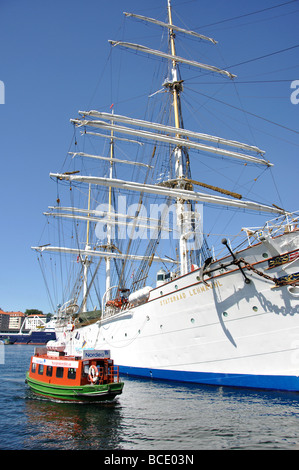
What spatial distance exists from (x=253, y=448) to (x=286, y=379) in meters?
5.90

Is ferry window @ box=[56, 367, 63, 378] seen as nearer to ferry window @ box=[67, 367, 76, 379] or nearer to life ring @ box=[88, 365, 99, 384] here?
ferry window @ box=[67, 367, 76, 379]

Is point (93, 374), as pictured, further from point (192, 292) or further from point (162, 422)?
point (192, 292)

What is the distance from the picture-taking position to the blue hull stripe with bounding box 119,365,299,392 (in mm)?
13016

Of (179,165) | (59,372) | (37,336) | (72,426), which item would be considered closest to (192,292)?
(59,372)

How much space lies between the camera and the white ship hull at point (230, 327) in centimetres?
1309

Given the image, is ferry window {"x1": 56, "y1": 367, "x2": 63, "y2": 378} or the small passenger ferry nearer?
the small passenger ferry

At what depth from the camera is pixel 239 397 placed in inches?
514

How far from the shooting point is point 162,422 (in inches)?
404

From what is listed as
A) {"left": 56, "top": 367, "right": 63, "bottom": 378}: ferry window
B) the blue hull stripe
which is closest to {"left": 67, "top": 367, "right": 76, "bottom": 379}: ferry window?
{"left": 56, "top": 367, "right": 63, "bottom": 378}: ferry window

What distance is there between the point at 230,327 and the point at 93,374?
21.0 feet

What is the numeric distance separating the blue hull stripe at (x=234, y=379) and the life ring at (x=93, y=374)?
4.62 m

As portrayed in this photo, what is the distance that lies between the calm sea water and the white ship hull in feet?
2.84

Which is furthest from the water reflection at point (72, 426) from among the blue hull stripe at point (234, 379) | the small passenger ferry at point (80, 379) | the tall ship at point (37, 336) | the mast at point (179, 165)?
the tall ship at point (37, 336)
